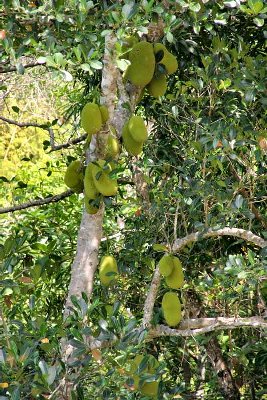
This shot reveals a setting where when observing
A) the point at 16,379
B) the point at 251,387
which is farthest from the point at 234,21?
the point at 16,379

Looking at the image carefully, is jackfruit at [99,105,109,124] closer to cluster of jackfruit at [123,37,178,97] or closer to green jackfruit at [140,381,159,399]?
cluster of jackfruit at [123,37,178,97]

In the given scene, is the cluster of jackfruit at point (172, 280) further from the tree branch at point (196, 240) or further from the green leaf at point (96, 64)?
the green leaf at point (96, 64)

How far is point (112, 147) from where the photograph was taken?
2564 millimetres

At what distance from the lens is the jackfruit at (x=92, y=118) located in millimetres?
2510

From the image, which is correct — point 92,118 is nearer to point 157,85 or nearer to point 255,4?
point 157,85

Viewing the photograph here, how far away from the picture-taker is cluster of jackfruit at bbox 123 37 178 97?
8.54 feet

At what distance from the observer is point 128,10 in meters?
2.20

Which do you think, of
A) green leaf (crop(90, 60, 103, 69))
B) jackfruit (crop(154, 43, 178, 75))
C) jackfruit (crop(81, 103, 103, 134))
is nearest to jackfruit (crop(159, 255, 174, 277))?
jackfruit (crop(81, 103, 103, 134))

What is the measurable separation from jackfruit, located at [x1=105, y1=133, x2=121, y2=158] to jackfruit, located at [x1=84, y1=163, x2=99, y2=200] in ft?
0.26

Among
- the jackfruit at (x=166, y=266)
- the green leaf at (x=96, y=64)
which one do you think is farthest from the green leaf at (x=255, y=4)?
the jackfruit at (x=166, y=266)

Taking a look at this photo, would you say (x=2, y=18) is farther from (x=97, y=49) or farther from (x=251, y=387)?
(x=251, y=387)

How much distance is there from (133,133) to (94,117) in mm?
138

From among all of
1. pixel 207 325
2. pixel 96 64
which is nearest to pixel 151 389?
pixel 207 325

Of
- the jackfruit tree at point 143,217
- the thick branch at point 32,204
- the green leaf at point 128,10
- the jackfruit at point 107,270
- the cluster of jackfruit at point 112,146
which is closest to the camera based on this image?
the jackfruit tree at point 143,217
